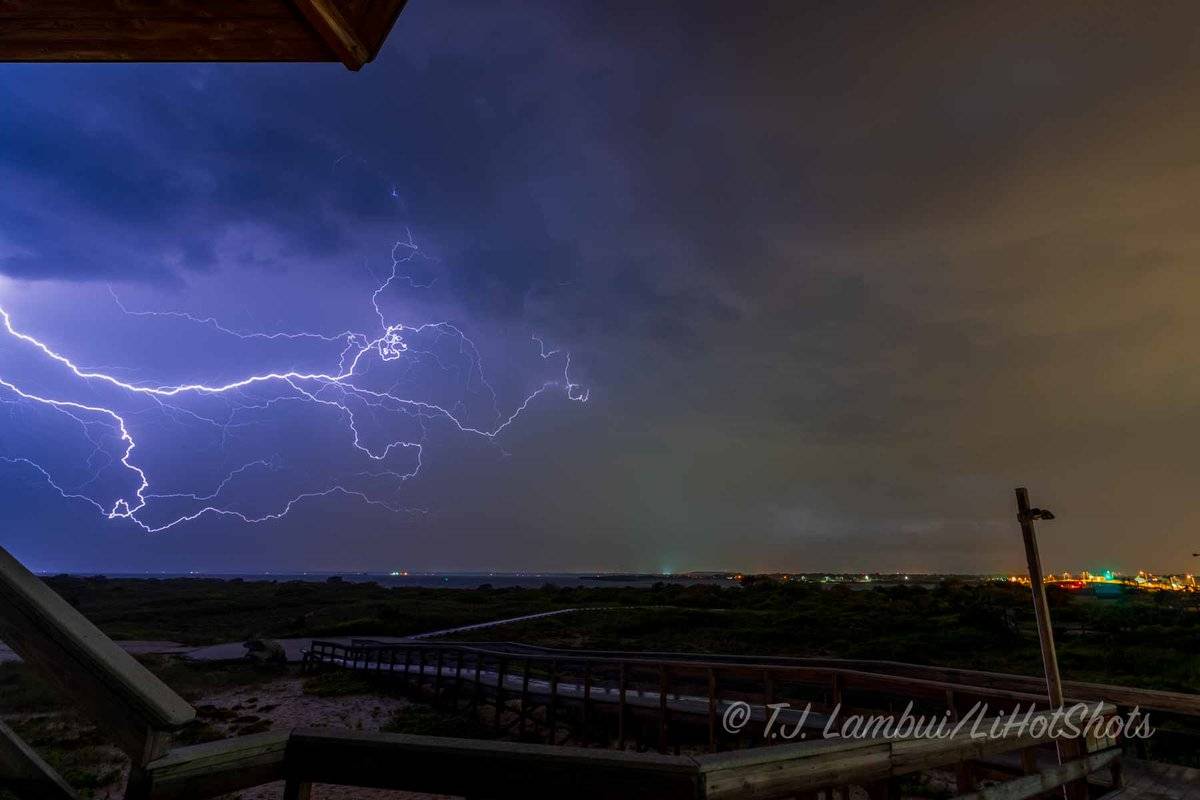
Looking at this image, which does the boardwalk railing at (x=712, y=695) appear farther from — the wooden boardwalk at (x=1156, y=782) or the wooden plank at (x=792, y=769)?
the wooden plank at (x=792, y=769)

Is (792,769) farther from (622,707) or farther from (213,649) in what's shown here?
(213,649)

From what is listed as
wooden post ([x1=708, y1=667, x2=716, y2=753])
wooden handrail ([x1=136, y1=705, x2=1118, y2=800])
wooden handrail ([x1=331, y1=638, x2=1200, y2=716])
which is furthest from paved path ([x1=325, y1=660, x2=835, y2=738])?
wooden handrail ([x1=136, y1=705, x2=1118, y2=800])

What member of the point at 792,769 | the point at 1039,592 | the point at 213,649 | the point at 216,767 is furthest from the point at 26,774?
the point at 213,649

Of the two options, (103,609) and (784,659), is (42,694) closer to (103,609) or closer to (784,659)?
(784,659)

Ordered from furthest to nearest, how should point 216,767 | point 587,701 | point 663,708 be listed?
1. point 587,701
2. point 663,708
3. point 216,767

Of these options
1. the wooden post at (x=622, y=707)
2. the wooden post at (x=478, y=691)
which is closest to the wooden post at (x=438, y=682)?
the wooden post at (x=478, y=691)

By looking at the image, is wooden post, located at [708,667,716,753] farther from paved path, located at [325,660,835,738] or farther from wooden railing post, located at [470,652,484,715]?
wooden railing post, located at [470,652,484,715]
